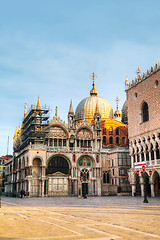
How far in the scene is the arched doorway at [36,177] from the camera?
4717cm

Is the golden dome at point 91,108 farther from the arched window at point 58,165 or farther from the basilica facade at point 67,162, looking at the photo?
the arched window at point 58,165

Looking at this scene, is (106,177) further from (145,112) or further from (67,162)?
(145,112)

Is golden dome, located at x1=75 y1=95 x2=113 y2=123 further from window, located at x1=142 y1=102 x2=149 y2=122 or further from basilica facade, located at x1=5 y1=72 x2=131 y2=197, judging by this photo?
window, located at x1=142 y1=102 x2=149 y2=122

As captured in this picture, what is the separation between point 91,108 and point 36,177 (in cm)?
2600

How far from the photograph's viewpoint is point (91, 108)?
2682 inches

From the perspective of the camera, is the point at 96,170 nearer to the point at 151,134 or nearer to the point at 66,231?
the point at 151,134

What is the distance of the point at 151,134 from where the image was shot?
40.6 meters

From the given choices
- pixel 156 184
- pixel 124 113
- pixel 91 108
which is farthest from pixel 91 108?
pixel 156 184

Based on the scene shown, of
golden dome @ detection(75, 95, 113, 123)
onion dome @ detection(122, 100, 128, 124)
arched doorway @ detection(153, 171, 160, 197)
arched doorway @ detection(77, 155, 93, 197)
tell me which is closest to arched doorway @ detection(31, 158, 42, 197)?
arched doorway @ detection(77, 155, 93, 197)

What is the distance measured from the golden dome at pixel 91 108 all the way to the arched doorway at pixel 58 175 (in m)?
19.2

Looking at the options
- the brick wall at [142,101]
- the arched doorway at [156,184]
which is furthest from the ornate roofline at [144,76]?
the arched doorway at [156,184]

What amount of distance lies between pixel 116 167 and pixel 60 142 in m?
11.4

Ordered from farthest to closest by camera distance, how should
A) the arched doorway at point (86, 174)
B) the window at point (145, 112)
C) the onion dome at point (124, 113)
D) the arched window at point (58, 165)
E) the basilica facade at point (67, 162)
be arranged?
the onion dome at point (124, 113) → the arched doorway at point (86, 174) → the arched window at point (58, 165) → the basilica facade at point (67, 162) → the window at point (145, 112)

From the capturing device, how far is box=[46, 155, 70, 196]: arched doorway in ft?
158
